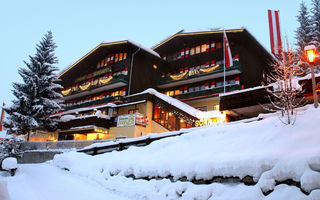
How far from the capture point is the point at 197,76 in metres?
32.3

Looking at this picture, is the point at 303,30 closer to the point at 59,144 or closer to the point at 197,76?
the point at 197,76

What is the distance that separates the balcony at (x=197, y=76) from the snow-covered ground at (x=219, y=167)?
64.6ft

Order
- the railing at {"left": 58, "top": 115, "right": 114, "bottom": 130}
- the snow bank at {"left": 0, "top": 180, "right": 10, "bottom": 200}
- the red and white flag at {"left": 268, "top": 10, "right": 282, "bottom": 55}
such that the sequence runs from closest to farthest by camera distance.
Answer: the snow bank at {"left": 0, "top": 180, "right": 10, "bottom": 200}, the red and white flag at {"left": 268, "top": 10, "right": 282, "bottom": 55}, the railing at {"left": 58, "top": 115, "right": 114, "bottom": 130}

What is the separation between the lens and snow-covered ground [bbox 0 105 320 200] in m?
5.63

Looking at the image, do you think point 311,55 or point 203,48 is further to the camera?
point 203,48

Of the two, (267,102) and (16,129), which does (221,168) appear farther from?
(16,129)

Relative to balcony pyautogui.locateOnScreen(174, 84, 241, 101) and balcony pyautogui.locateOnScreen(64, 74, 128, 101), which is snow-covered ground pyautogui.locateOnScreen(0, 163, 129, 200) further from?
balcony pyautogui.locateOnScreen(64, 74, 128, 101)

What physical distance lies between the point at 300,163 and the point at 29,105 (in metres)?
30.8

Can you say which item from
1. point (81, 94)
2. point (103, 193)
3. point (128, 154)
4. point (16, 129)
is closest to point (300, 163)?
point (103, 193)

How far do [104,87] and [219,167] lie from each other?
1260 inches

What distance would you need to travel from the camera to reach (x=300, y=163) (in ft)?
18.2

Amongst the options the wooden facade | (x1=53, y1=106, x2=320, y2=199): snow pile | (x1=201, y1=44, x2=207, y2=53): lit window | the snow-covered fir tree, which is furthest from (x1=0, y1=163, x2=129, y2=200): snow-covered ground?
(x1=201, y1=44, x2=207, y2=53): lit window

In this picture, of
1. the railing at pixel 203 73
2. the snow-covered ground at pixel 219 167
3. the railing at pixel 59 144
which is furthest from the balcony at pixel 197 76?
the snow-covered ground at pixel 219 167

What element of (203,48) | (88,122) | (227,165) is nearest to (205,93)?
(203,48)
